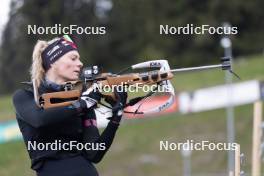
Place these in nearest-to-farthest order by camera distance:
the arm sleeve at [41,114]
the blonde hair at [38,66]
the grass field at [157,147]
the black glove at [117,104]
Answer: the arm sleeve at [41,114], the black glove at [117,104], the blonde hair at [38,66], the grass field at [157,147]

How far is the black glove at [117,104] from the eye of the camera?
410 centimetres

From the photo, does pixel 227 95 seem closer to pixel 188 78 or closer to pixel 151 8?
pixel 188 78

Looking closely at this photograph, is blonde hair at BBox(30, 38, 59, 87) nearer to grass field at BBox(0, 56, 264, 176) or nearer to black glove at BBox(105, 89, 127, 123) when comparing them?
black glove at BBox(105, 89, 127, 123)

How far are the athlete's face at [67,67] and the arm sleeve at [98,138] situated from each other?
0.33m

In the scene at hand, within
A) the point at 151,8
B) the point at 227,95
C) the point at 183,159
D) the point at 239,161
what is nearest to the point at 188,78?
the point at 227,95

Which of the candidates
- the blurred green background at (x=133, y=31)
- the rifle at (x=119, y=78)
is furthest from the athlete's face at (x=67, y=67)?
the blurred green background at (x=133, y=31)

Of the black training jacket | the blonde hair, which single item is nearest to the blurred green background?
the blonde hair

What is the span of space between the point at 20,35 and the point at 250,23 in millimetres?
12676

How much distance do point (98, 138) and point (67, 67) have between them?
1.58ft

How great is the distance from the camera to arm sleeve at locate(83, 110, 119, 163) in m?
4.11

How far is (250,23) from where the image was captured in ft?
126

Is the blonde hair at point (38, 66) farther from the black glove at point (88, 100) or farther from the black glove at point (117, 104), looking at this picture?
the black glove at point (117, 104)

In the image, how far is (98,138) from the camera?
412 centimetres

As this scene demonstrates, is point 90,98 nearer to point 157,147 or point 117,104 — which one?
point 117,104
